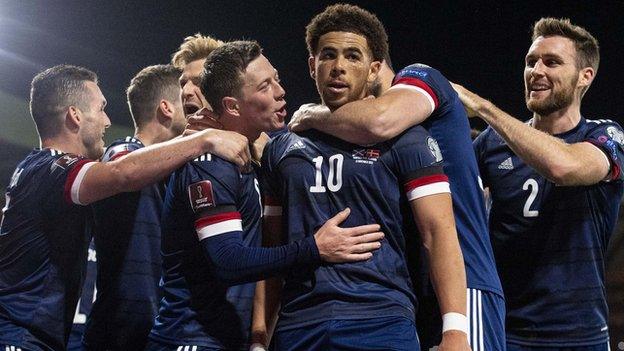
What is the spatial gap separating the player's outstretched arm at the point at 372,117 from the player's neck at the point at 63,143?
1552 mm

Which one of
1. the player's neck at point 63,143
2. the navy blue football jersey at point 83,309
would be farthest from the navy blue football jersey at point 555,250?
the navy blue football jersey at point 83,309

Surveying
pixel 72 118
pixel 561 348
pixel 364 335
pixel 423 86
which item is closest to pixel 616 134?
pixel 561 348

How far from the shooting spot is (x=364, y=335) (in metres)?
2.54

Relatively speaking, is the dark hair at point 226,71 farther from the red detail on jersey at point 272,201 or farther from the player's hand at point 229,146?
the red detail on jersey at point 272,201

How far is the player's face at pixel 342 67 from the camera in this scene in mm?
2951

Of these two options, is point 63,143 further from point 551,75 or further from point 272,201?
point 551,75

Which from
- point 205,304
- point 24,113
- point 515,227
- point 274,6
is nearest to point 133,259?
point 205,304

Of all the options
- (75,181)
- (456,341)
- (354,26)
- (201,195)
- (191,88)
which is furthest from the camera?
(191,88)

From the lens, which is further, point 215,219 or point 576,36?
point 576,36

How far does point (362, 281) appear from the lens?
2.63 meters

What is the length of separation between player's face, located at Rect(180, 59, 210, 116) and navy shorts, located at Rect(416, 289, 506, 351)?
1.96 meters

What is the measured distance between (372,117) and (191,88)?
2005 millimetres

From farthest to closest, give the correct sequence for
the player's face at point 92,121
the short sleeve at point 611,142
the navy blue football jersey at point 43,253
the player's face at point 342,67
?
1. the player's face at point 92,121
2. the short sleeve at point 611,142
3. the navy blue football jersey at point 43,253
4. the player's face at point 342,67

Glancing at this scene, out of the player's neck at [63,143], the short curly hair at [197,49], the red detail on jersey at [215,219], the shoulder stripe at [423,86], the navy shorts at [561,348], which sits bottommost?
the navy shorts at [561,348]
